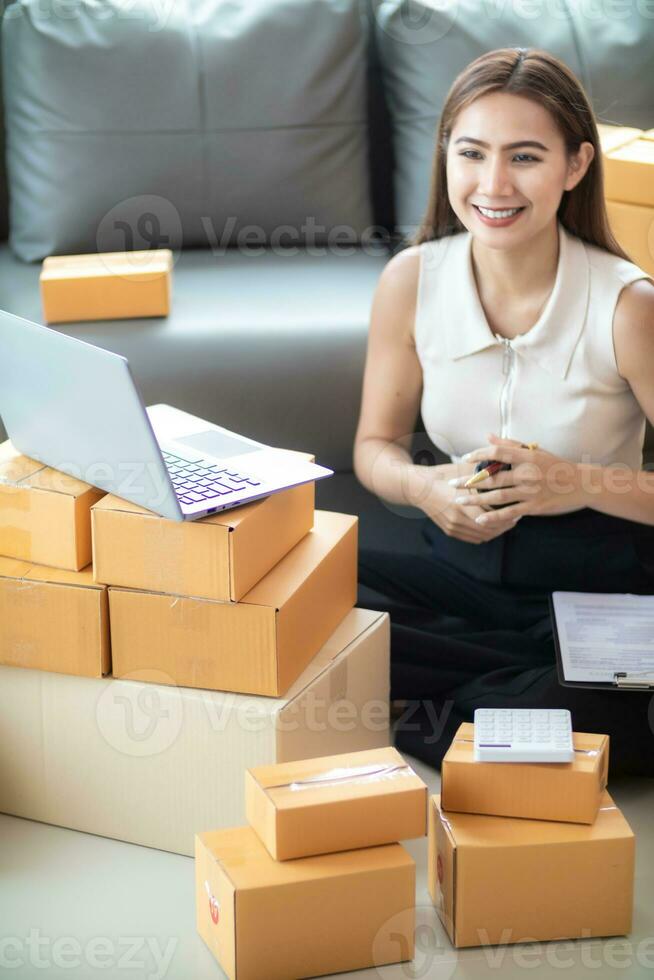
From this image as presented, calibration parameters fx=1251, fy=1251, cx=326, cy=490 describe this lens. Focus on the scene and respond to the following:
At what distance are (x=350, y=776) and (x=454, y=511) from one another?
0.54 meters

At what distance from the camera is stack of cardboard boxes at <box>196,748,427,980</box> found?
1.24 meters

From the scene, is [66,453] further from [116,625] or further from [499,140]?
[499,140]

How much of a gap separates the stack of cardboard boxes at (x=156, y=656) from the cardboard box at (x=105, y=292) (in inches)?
24.4

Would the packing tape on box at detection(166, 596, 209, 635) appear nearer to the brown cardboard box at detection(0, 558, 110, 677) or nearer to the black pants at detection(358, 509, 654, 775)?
the brown cardboard box at detection(0, 558, 110, 677)

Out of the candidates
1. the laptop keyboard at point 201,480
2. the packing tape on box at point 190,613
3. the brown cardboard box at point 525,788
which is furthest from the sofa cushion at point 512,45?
the brown cardboard box at point 525,788

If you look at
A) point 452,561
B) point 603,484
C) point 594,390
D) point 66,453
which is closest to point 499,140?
point 594,390

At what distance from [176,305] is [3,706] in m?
0.92

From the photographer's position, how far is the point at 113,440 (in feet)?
4.39

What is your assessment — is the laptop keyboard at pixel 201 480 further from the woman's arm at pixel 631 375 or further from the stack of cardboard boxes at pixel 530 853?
the woman's arm at pixel 631 375

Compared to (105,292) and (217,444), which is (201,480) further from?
(105,292)

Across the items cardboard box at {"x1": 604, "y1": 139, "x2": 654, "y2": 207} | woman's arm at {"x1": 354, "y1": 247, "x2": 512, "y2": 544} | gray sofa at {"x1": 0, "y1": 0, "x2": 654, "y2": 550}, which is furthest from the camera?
gray sofa at {"x1": 0, "y1": 0, "x2": 654, "y2": 550}

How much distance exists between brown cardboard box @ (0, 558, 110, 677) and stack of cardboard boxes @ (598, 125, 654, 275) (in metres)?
1.10

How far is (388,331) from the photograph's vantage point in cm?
187
